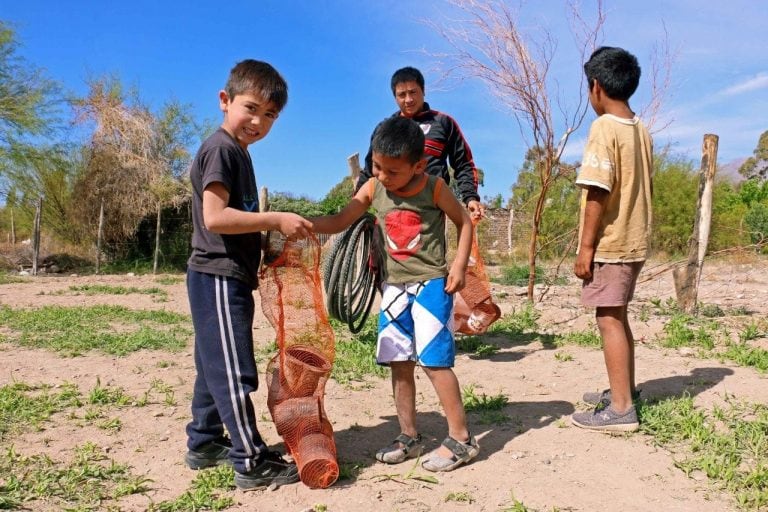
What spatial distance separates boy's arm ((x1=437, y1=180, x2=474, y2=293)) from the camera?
2.86m

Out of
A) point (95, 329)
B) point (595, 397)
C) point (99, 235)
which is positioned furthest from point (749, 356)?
point (99, 235)

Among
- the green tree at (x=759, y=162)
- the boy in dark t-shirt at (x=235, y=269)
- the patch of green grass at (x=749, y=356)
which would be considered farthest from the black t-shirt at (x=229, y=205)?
the green tree at (x=759, y=162)

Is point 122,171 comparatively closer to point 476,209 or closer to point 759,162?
point 476,209

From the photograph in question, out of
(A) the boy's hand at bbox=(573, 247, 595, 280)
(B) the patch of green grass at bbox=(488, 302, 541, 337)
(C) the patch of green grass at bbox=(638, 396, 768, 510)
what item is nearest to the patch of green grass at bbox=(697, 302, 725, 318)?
(B) the patch of green grass at bbox=(488, 302, 541, 337)

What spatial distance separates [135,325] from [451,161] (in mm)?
4263

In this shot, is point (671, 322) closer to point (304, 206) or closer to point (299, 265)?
point (299, 265)

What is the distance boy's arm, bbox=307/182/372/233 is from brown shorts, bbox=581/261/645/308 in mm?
1337

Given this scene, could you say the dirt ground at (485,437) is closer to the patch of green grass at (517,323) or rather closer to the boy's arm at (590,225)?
the patch of green grass at (517,323)

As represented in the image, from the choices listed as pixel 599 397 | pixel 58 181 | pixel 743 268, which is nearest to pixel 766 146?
pixel 743 268

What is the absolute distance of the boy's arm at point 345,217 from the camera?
114 inches

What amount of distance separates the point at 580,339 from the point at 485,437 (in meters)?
2.48

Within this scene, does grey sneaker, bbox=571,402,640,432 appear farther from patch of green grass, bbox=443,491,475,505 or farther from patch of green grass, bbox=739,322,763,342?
patch of green grass, bbox=739,322,763,342

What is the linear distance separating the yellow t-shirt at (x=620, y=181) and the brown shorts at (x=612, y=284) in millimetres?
44

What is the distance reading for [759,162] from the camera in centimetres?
4622
